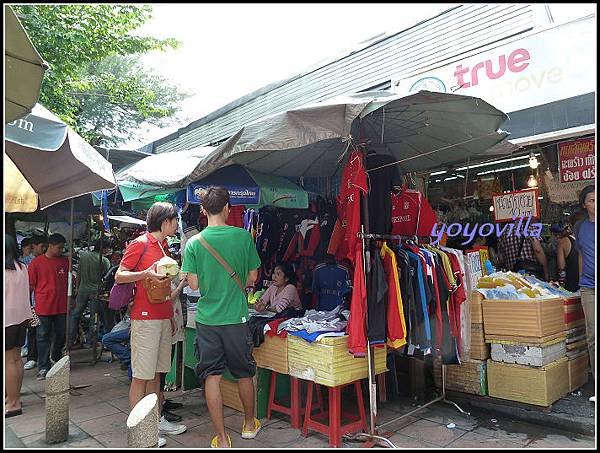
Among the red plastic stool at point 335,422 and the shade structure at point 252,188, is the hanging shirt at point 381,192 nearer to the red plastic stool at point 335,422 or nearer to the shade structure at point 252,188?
the red plastic stool at point 335,422

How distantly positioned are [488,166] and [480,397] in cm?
335

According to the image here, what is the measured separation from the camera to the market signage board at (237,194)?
4961mm

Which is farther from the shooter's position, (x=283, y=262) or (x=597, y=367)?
(x=283, y=262)

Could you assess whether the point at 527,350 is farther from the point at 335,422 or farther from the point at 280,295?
the point at 280,295

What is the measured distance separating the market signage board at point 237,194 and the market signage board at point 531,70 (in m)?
2.00

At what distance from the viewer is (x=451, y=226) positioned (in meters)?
6.39

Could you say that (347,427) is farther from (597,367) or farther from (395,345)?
(597,367)

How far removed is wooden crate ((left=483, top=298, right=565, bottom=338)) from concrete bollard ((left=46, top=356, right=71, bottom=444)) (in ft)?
13.6

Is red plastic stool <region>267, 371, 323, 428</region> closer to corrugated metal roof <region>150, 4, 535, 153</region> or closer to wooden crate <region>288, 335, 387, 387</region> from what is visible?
wooden crate <region>288, 335, 387, 387</region>

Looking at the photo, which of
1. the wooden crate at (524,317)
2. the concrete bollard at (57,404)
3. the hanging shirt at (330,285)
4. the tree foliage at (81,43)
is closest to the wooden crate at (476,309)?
the wooden crate at (524,317)

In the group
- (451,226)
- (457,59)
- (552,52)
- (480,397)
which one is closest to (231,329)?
(480,397)

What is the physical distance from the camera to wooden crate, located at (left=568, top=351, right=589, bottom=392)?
473 cm

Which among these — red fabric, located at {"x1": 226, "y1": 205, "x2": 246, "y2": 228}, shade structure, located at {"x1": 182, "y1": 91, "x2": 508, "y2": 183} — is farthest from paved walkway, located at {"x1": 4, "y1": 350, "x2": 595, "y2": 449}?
shade structure, located at {"x1": 182, "y1": 91, "x2": 508, "y2": 183}

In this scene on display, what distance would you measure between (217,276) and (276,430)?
5.38 ft
